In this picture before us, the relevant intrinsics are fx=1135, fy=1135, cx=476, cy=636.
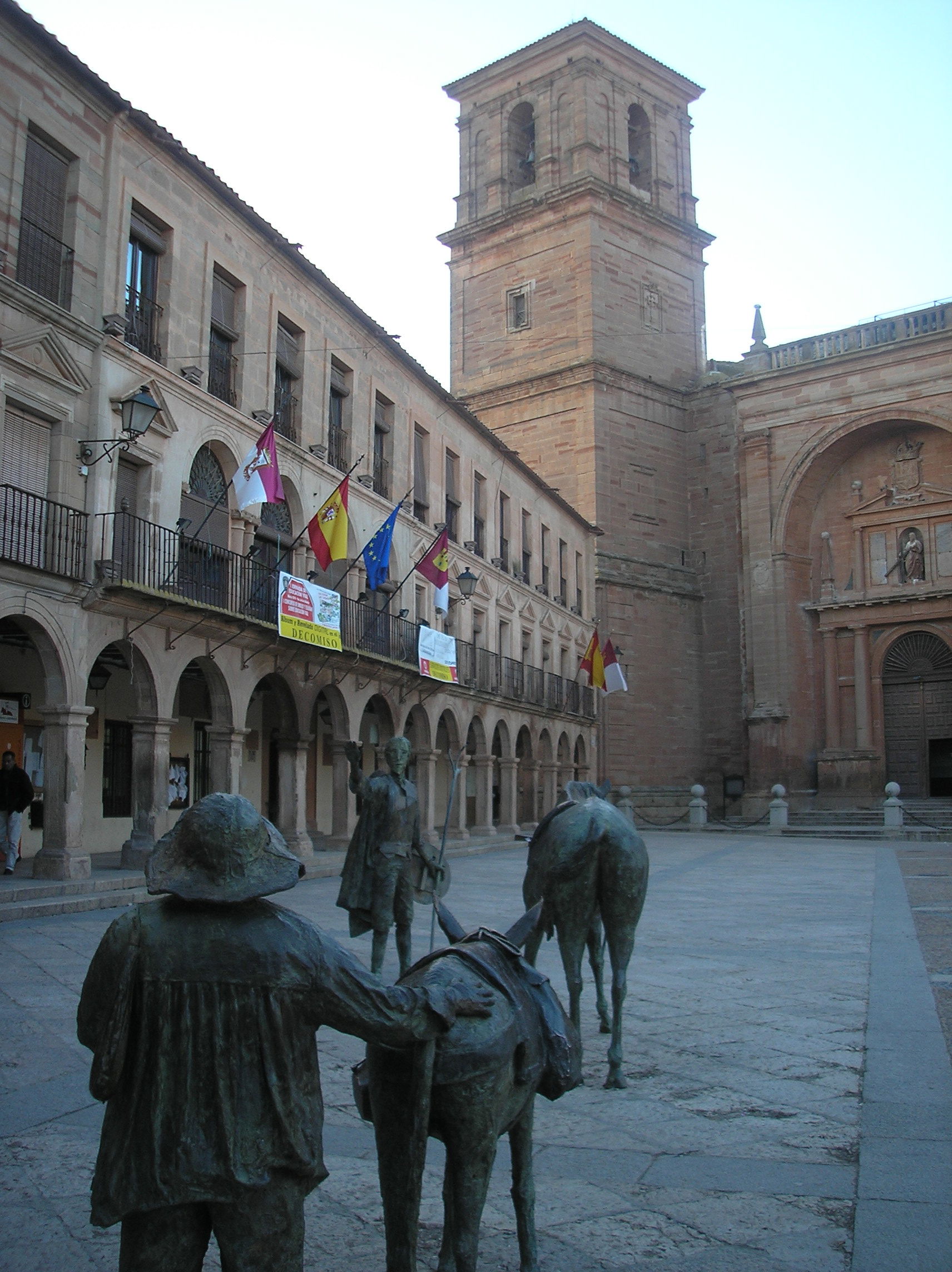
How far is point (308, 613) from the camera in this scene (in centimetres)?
1961

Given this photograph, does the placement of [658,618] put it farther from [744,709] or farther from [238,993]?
[238,993]

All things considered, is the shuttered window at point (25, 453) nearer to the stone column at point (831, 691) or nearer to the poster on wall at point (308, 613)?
the poster on wall at point (308, 613)

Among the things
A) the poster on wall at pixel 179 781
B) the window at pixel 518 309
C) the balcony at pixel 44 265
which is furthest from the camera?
the window at pixel 518 309

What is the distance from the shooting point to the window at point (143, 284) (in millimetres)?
17812

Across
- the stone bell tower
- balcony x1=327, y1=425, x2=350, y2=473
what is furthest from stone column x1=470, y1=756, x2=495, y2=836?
the stone bell tower

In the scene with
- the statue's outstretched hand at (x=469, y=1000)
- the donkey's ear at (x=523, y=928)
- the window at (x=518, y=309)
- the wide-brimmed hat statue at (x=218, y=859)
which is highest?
the window at (x=518, y=309)

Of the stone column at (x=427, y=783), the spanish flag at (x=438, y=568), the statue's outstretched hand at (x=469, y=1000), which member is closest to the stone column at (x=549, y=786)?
the stone column at (x=427, y=783)

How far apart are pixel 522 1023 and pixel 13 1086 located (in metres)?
3.74

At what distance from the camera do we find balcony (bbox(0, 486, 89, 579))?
579 inches

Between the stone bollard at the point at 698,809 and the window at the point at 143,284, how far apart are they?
25.0 metres

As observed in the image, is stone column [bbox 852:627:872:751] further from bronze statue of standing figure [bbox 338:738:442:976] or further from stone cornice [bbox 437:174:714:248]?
bronze statue of standing figure [bbox 338:738:442:976]

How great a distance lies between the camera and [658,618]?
4219cm

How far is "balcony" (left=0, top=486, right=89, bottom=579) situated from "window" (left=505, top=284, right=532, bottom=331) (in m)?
31.1

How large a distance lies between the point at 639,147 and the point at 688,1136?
46.4 m
